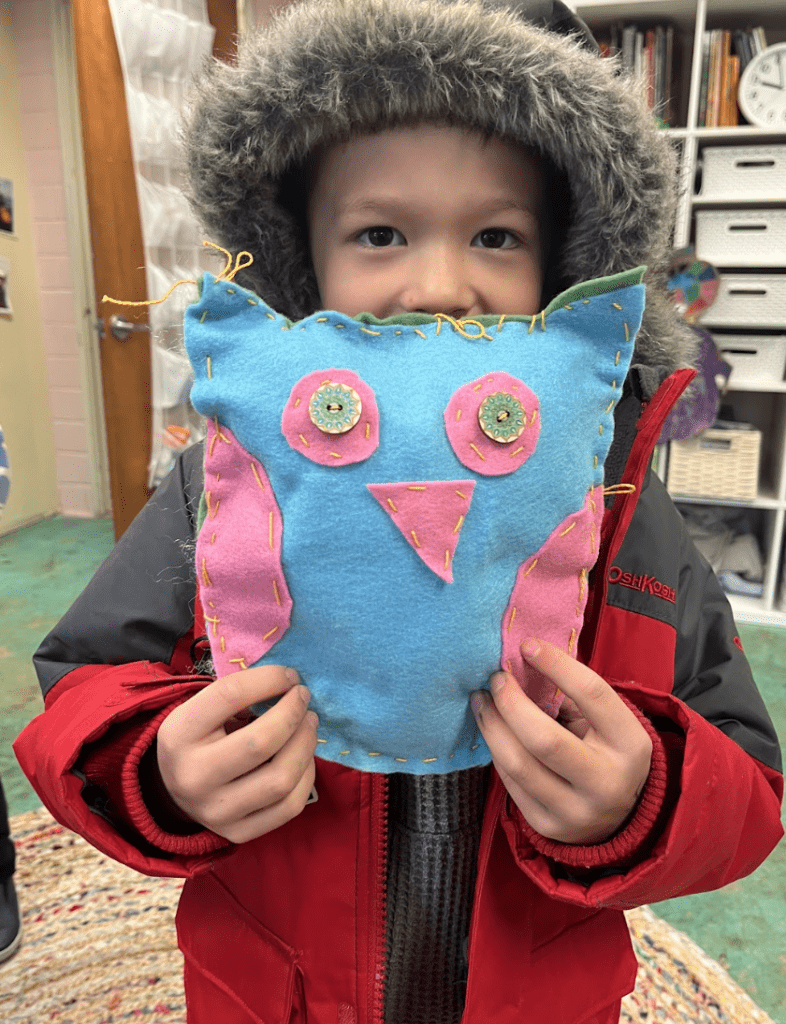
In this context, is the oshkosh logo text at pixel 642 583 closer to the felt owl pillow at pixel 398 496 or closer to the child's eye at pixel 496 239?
the felt owl pillow at pixel 398 496

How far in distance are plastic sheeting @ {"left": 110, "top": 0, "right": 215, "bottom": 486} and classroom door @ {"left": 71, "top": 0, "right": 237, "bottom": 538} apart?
3cm

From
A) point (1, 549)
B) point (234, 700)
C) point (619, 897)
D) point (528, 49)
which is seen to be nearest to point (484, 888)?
point (619, 897)

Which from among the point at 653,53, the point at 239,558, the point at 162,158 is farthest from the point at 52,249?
the point at 239,558

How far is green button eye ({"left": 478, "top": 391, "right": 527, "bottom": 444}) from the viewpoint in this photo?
0.41 meters

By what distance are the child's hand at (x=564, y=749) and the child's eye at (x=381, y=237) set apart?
1.11 feet

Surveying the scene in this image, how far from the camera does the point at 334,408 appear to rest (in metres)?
0.41

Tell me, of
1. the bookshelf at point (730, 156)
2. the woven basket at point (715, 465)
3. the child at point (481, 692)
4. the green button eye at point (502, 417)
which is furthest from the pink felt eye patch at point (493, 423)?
the woven basket at point (715, 465)

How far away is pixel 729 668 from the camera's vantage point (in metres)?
0.64

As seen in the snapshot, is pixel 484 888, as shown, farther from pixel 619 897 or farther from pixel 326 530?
pixel 326 530

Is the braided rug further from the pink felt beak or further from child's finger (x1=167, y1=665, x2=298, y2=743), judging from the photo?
the pink felt beak

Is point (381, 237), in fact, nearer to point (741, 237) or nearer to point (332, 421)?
point (332, 421)

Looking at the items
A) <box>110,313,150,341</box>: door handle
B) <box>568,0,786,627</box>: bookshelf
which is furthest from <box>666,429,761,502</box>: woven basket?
<box>110,313,150,341</box>: door handle

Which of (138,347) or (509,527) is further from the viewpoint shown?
(138,347)

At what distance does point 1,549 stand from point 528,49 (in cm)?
282
